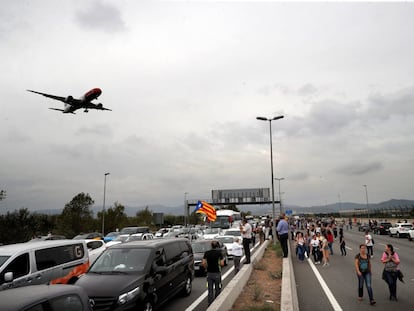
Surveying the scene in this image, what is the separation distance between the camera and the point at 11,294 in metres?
4.18

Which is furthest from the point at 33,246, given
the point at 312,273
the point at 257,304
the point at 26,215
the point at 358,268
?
the point at 26,215

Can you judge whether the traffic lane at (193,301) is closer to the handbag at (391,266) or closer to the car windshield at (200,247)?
the car windshield at (200,247)

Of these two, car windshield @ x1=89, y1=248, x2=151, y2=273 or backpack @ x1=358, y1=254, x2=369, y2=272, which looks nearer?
car windshield @ x1=89, y1=248, x2=151, y2=273

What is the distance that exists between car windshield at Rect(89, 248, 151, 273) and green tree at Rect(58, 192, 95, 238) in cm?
3106

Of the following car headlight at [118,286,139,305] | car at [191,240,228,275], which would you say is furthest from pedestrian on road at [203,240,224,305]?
car at [191,240,228,275]

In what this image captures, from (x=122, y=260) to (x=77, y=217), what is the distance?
1348 inches

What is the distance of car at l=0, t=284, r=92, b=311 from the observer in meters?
3.87

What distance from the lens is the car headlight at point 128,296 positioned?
6.65 m

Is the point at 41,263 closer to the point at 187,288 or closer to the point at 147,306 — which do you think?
the point at 147,306

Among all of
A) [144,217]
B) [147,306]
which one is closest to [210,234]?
[147,306]

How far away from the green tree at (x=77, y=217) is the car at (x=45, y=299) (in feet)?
115

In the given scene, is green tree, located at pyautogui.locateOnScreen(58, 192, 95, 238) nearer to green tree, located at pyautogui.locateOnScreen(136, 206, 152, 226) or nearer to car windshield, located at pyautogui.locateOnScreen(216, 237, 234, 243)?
green tree, located at pyautogui.locateOnScreen(136, 206, 152, 226)

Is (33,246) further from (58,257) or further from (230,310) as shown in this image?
(230,310)

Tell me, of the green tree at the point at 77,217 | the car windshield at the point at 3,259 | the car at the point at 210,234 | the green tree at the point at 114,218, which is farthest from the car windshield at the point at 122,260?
the green tree at the point at 114,218
